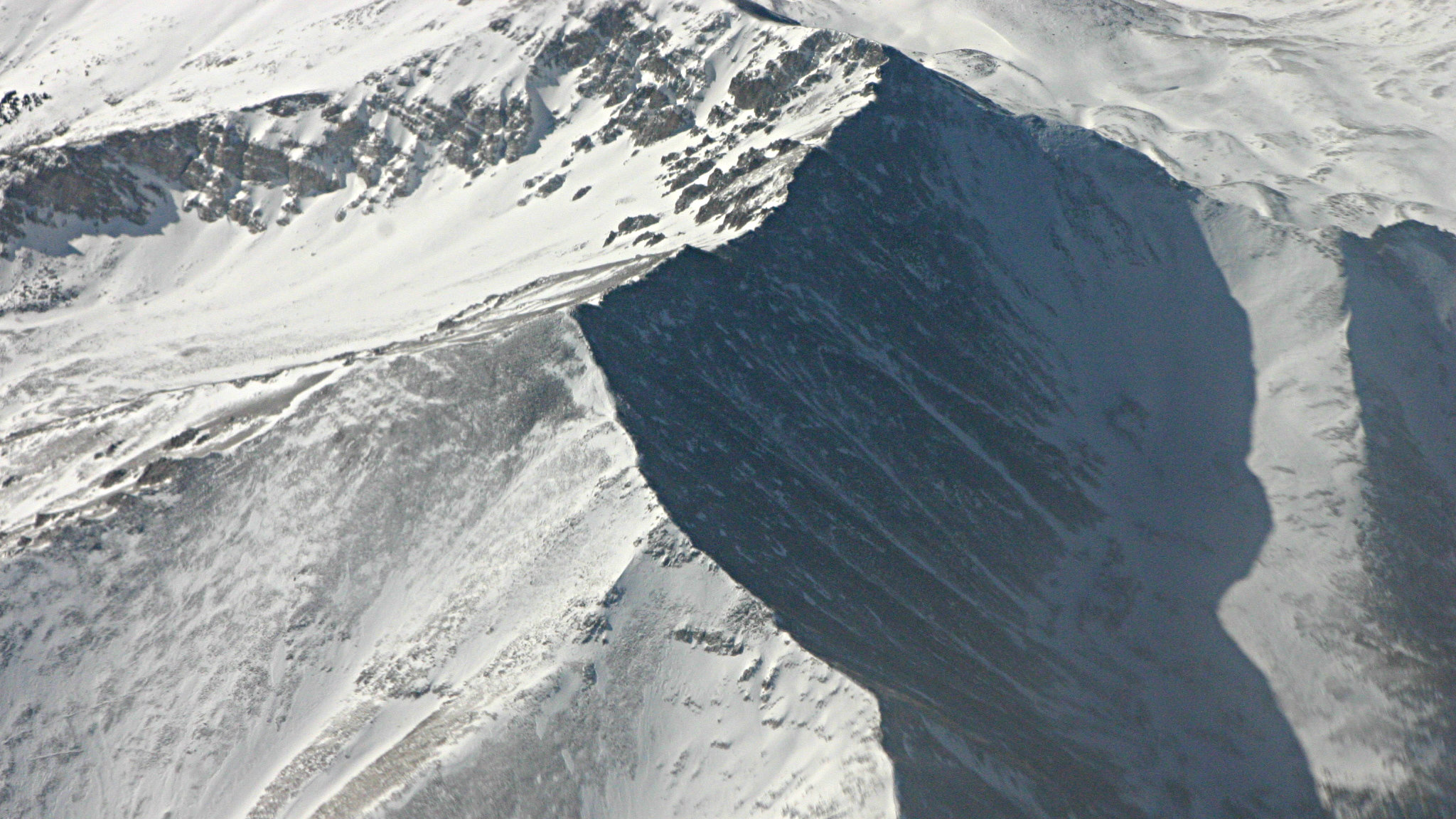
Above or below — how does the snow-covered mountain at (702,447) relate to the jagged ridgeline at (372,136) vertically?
below

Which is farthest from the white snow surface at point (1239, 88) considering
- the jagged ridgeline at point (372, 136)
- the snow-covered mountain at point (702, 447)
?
the jagged ridgeline at point (372, 136)

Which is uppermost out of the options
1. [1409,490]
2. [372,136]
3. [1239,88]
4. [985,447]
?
[372,136]

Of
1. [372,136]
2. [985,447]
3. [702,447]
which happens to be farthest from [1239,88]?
[702,447]

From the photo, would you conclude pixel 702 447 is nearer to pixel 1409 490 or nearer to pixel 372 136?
pixel 1409 490

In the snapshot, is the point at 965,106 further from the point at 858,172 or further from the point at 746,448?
the point at 746,448

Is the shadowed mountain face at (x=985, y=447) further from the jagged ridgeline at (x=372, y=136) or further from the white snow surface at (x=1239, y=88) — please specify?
the jagged ridgeline at (x=372, y=136)

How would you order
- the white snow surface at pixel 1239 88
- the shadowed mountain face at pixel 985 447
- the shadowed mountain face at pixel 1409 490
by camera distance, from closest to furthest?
1. the shadowed mountain face at pixel 985 447
2. the shadowed mountain face at pixel 1409 490
3. the white snow surface at pixel 1239 88
